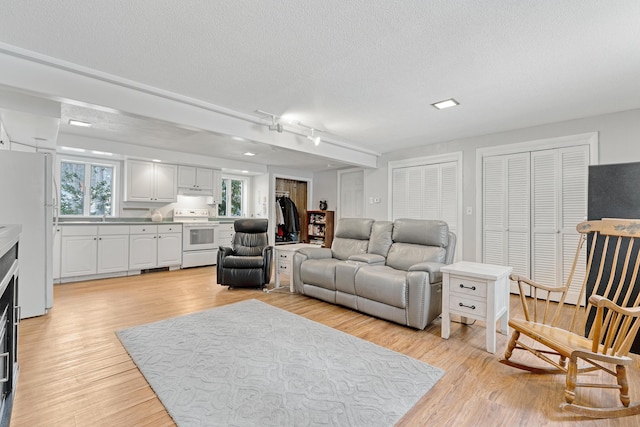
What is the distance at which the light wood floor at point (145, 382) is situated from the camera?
1.57 meters

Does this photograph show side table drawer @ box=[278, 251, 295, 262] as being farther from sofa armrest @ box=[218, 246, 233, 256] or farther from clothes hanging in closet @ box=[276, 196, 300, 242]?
clothes hanging in closet @ box=[276, 196, 300, 242]

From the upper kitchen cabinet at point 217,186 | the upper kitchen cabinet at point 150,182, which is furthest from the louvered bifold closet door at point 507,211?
the upper kitchen cabinet at point 150,182

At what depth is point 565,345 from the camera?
174 centimetres

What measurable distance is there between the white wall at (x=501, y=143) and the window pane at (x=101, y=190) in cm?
472

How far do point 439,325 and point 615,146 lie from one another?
2.96 m

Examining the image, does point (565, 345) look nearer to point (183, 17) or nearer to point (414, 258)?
point (414, 258)

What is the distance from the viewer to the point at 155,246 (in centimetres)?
515

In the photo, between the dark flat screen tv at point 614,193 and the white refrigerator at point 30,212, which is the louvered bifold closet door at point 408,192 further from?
the white refrigerator at point 30,212

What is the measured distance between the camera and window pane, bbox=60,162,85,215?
4.86 m

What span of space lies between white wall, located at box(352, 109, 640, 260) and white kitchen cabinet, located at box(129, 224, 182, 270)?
144 inches

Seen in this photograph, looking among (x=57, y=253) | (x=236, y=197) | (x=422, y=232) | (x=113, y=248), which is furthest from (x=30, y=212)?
(x=236, y=197)

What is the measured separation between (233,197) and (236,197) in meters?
0.07

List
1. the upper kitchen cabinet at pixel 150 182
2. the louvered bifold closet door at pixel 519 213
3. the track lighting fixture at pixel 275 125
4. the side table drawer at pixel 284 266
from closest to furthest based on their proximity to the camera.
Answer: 1. the track lighting fixture at pixel 275 125
2. the louvered bifold closet door at pixel 519 213
3. the side table drawer at pixel 284 266
4. the upper kitchen cabinet at pixel 150 182

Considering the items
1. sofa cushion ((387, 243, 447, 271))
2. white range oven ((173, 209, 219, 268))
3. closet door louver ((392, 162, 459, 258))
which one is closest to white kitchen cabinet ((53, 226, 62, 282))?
white range oven ((173, 209, 219, 268))
